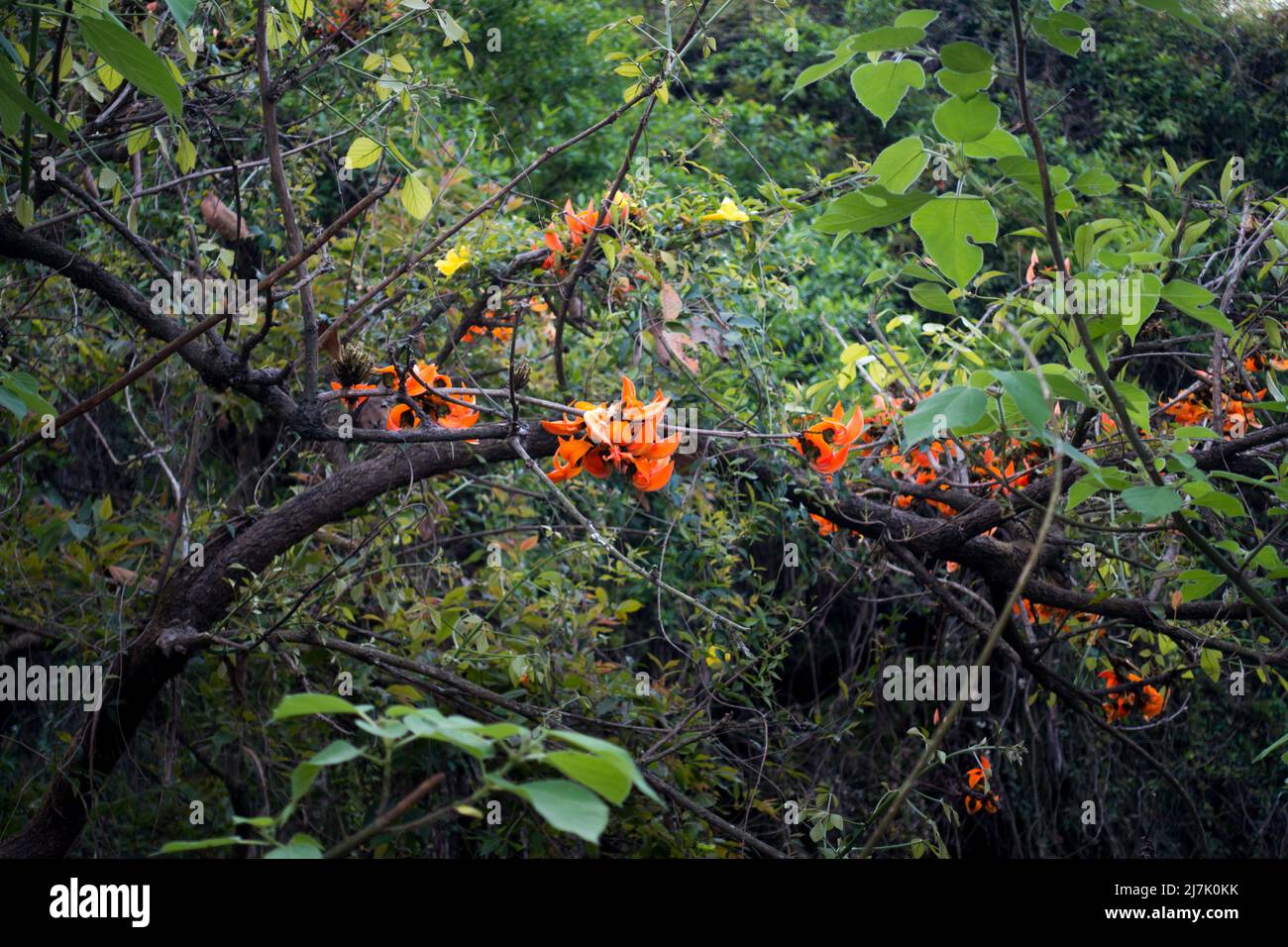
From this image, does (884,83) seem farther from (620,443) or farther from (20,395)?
(20,395)

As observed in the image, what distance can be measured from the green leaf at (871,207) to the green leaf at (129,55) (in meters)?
0.55

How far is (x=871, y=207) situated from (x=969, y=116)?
0.33 feet

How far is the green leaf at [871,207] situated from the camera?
817mm

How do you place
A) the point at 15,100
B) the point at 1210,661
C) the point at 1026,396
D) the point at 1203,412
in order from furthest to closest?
1. the point at 1203,412
2. the point at 1210,661
3. the point at 15,100
4. the point at 1026,396

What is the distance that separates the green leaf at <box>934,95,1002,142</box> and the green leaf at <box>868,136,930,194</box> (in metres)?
0.09

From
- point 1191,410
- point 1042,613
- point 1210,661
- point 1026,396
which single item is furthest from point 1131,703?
point 1026,396

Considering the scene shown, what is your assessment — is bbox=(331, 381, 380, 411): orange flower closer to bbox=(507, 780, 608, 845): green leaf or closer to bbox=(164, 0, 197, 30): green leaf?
bbox=(164, 0, 197, 30): green leaf

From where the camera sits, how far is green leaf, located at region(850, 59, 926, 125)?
2.63 ft

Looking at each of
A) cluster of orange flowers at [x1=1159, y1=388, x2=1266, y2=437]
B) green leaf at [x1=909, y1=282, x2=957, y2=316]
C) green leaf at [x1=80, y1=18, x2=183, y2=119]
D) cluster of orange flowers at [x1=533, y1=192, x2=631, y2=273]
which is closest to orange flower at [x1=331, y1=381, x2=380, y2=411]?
cluster of orange flowers at [x1=533, y1=192, x2=631, y2=273]

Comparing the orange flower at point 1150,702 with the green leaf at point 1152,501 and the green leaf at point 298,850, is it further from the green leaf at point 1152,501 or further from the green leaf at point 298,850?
the green leaf at point 298,850


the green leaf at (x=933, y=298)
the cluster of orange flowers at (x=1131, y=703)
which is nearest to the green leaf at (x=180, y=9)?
the green leaf at (x=933, y=298)

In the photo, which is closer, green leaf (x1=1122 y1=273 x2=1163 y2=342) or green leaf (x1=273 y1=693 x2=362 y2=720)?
green leaf (x1=273 y1=693 x2=362 y2=720)

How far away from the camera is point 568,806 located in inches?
18.2

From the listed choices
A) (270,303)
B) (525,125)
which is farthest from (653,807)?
(525,125)
